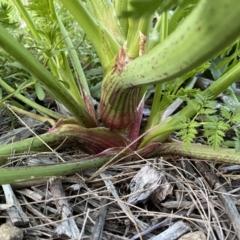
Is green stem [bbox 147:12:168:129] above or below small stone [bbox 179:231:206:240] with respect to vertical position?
above

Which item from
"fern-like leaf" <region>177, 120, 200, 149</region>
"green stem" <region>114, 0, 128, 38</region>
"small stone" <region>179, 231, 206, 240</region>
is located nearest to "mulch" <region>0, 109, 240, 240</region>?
"small stone" <region>179, 231, 206, 240</region>

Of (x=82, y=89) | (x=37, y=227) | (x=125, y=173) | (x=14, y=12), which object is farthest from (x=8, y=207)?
(x=14, y=12)

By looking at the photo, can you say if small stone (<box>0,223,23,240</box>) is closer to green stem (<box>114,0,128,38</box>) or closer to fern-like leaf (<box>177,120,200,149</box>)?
fern-like leaf (<box>177,120,200,149</box>)

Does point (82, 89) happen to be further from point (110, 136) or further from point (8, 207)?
point (8, 207)

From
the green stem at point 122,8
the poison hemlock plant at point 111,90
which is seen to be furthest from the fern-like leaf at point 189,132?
the green stem at point 122,8

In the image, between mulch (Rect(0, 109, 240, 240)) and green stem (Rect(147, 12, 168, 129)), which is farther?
→ green stem (Rect(147, 12, 168, 129))

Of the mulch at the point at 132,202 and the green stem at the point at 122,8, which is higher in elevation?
the green stem at the point at 122,8

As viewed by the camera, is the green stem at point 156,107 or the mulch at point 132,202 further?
the green stem at point 156,107

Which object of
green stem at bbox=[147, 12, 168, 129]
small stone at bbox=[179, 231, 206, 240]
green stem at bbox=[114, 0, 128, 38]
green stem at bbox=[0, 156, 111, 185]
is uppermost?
green stem at bbox=[114, 0, 128, 38]

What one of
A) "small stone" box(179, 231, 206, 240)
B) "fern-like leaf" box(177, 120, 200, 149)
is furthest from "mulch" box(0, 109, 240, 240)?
"fern-like leaf" box(177, 120, 200, 149)

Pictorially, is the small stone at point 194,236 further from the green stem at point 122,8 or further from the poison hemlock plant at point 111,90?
the green stem at point 122,8

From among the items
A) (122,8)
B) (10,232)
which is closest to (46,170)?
(10,232)
